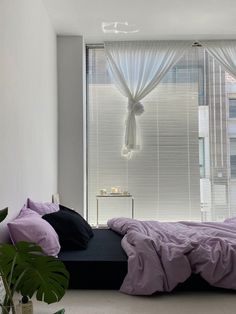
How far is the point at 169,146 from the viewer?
5.45 metres

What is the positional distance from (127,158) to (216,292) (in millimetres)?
2893

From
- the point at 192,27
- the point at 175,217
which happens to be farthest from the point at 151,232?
the point at 192,27

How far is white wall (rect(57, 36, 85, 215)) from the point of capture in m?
5.08

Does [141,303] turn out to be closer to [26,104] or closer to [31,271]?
[31,271]

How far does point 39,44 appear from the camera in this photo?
3969mm

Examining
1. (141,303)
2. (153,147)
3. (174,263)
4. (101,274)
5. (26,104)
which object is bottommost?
(141,303)

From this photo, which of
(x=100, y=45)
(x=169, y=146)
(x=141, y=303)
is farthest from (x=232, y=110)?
(x=141, y=303)

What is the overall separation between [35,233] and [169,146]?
3146 mm

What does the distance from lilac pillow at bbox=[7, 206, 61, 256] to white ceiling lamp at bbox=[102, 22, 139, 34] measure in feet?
9.60

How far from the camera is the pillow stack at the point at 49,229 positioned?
8.90 ft

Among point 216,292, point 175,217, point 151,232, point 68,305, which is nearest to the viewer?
point 68,305

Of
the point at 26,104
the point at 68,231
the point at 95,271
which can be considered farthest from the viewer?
the point at 26,104

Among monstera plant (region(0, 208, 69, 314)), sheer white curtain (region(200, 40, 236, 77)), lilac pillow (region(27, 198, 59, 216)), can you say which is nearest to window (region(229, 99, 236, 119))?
sheer white curtain (region(200, 40, 236, 77))

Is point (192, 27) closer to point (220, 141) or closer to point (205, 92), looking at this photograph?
point (205, 92)
